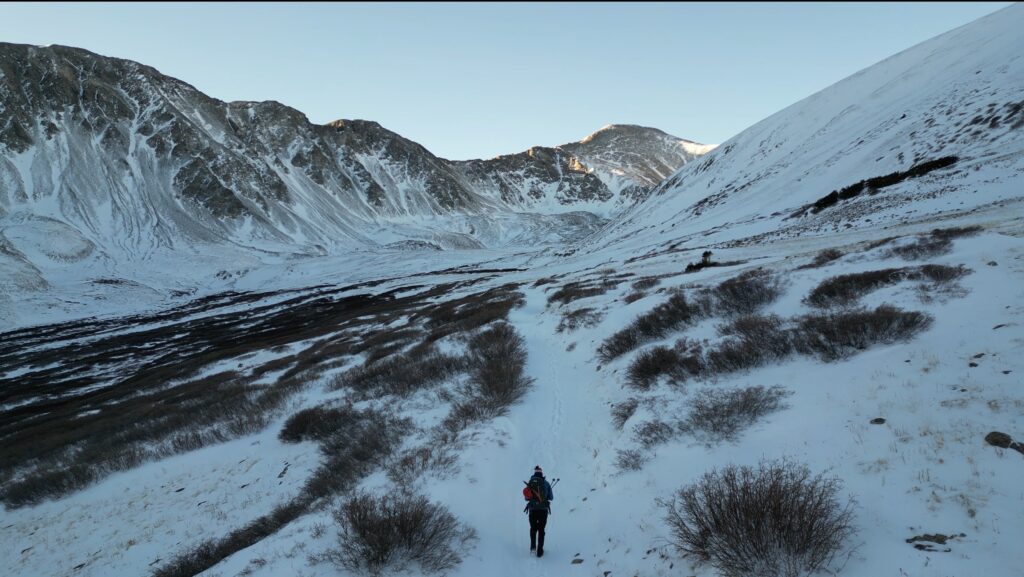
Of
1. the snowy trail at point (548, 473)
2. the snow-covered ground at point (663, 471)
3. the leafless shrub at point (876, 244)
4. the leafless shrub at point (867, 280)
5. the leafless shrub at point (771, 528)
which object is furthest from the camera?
the leafless shrub at point (876, 244)

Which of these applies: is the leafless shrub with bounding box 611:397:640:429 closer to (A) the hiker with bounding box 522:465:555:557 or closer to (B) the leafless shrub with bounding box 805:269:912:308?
(A) the hiker with bounding box 522:465:555:557

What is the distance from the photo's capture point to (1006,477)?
216 inches

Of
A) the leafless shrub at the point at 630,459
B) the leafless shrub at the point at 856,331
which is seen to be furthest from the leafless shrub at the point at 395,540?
the leafless shrub at the point at 856,331

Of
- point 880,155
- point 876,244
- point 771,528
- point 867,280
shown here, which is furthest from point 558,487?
point 880,155

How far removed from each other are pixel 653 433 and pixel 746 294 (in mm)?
9334

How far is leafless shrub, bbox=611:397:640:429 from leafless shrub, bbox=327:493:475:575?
486 cm

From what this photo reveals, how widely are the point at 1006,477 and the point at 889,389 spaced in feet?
8.72

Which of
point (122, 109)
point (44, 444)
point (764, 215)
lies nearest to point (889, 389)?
point (44, 444)

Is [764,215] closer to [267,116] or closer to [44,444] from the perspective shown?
[44,444]

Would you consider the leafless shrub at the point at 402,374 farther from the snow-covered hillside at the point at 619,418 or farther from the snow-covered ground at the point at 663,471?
the snow-covered ground at the point at 663,471

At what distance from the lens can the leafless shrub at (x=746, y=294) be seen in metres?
16.3

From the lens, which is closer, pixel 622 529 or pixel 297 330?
pixel 622 529

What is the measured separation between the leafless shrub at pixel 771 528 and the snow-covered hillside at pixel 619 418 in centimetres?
28

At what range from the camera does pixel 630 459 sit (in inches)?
375
